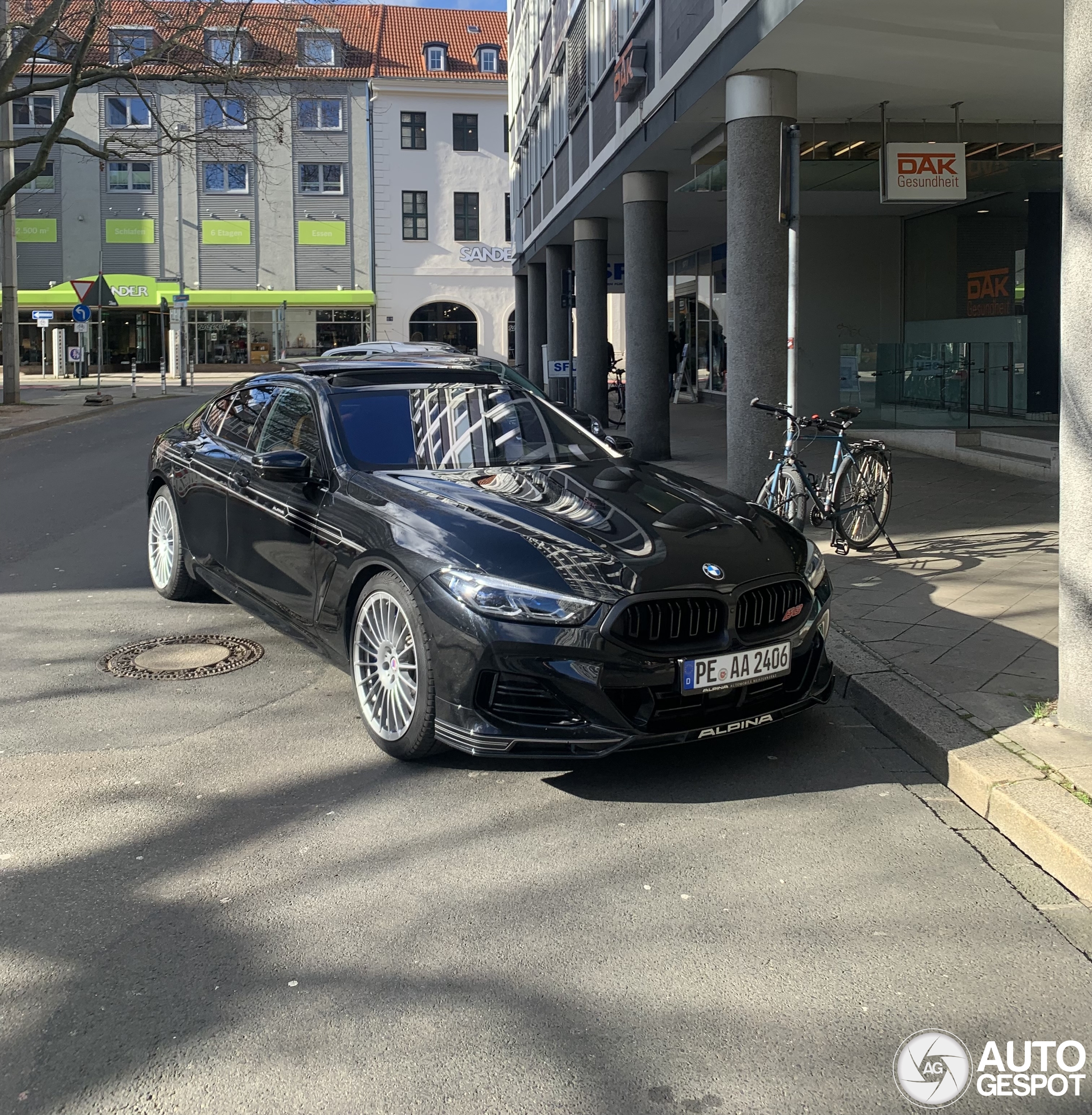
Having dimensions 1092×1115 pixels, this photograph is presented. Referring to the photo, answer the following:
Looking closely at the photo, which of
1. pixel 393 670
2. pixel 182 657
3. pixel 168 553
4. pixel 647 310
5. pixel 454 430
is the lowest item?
pixel 182 657

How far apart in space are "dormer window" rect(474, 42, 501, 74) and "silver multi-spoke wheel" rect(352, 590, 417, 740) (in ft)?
184

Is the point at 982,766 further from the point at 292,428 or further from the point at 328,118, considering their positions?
the point at 328,118

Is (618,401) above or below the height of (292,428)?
above

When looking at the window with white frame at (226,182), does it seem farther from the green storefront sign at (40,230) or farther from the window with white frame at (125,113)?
the green storefront sign at (40,230)

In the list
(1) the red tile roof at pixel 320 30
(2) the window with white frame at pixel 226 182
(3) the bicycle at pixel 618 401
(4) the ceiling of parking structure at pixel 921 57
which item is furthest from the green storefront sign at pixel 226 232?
(4) the ceiling of parking structure at pixel 921 57

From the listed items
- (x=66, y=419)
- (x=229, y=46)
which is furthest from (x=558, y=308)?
(x=66, y=419)

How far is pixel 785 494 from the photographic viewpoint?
9055mm

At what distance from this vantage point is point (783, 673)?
4.77 metres

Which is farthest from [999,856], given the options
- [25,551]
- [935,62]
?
[935,62]

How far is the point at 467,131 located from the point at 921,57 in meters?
47.8

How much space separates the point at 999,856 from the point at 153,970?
2561 millimetres

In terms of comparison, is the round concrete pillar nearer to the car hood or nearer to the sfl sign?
the sfl sign

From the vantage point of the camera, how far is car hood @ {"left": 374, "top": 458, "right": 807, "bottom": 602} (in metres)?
4.50

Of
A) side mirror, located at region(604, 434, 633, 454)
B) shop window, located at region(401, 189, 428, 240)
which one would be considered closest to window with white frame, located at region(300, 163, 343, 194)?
shop window, located at region(401, 189, 428, 240)
